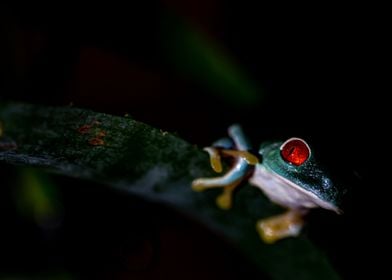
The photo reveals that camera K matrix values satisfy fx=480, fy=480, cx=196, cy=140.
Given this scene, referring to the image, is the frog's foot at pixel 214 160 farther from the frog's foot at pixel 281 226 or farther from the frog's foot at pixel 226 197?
the frog's foot at pixel 281 226

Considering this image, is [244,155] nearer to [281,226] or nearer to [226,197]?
[226,197]

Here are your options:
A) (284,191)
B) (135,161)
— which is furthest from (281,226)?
(135,161)

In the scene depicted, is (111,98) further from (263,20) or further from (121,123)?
(121,123)

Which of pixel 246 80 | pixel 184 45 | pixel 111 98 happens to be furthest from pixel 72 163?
pixel 111 98

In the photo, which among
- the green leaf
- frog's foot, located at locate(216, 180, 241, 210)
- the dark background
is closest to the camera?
the green leaf

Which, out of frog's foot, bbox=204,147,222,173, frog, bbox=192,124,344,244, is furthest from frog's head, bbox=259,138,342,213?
frog's foot, bbox=204,147,222,173

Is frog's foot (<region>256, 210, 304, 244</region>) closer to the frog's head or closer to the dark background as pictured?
the dark background
